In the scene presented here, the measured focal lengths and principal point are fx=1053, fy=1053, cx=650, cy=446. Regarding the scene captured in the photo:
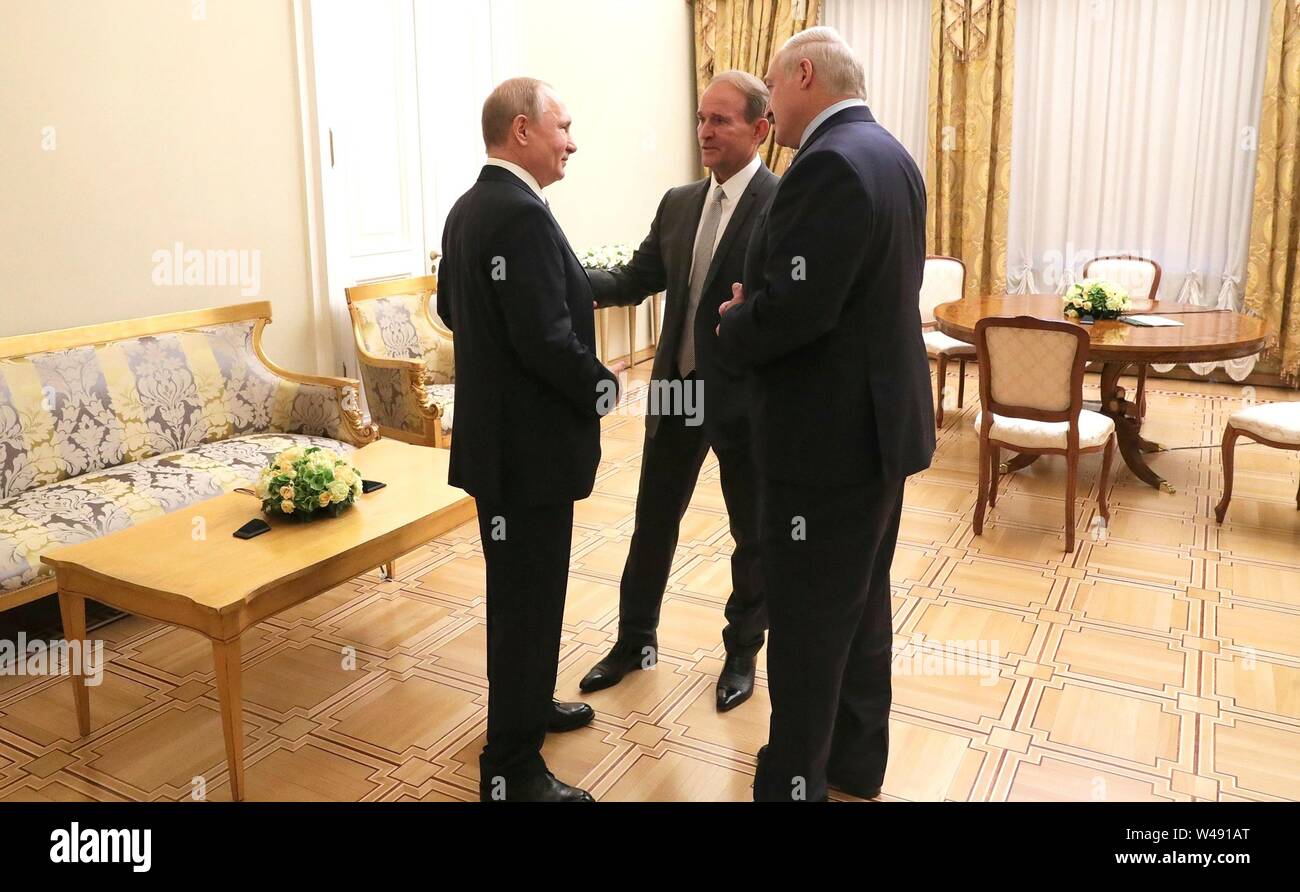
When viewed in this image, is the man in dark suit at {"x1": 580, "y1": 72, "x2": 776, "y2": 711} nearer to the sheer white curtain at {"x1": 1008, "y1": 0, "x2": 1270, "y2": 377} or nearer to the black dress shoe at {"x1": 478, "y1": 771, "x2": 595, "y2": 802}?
the black dress shoe at {"x1": 478, "y1": 771, "x2": 595, "y2": 802}

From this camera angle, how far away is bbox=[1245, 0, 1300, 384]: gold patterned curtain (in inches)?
255

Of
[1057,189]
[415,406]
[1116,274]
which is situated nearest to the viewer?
[415,406]

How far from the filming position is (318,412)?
431 centimetres

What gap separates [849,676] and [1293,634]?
1.90 metres

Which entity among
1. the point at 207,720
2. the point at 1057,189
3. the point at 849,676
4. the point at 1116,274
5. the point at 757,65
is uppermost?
the point at 757,65

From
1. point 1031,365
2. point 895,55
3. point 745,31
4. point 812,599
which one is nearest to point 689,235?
point 812,599

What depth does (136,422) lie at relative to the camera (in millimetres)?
3873

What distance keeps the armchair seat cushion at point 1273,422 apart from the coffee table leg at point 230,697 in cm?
396

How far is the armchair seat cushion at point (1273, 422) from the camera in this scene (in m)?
4.28

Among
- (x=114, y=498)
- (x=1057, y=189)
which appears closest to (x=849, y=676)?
(x=114, y=498)

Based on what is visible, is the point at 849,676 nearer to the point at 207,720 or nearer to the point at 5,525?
the point at 207,720

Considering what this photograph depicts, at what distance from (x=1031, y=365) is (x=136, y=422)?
341 cm

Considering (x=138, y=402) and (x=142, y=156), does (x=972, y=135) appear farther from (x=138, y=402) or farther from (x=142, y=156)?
(x=138, y=402)

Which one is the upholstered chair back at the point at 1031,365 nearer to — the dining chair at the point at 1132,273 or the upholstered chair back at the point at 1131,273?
the dining chair at the point at 1132,273
